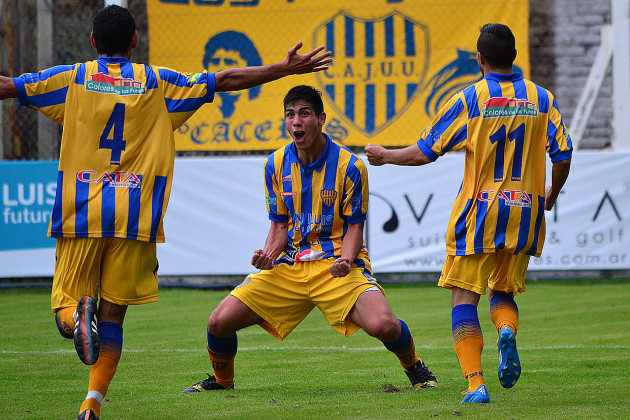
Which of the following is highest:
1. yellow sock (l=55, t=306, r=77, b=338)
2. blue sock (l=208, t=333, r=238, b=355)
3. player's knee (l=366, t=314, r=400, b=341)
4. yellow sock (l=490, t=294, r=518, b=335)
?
yellow sock (l=55, t=306, r=77, b=338)

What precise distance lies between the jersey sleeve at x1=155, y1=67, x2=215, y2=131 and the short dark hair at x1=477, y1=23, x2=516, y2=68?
1452mm

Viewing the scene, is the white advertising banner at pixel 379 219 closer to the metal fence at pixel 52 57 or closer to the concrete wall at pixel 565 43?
the metal fence at pixel 52 57

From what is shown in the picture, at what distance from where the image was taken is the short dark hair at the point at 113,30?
4.45m

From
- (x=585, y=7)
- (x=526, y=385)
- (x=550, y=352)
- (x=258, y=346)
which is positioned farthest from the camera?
(x=585, y=7)

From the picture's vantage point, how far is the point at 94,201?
4.42 metres

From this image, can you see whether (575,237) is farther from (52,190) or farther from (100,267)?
(100,267)

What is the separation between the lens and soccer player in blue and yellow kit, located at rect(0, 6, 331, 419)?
442cm

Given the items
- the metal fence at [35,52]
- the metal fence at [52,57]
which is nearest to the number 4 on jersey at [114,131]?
the metal fence at [52,57]

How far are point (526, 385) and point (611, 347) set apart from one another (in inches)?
70.3

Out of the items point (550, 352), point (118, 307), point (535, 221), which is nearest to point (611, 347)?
point (550, 352)

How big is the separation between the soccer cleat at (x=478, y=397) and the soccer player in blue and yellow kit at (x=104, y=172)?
1788 mm

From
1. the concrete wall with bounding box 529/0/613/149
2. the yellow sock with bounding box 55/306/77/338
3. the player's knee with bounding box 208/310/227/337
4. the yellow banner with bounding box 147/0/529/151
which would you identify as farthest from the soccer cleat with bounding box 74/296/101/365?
the concrete wall with bounding box 529/0/613/149

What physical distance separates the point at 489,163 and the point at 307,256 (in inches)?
52.2

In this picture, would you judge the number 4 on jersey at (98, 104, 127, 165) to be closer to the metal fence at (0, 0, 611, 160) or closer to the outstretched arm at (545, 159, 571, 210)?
the outstretched arm at (545, 159, 571, 210)
